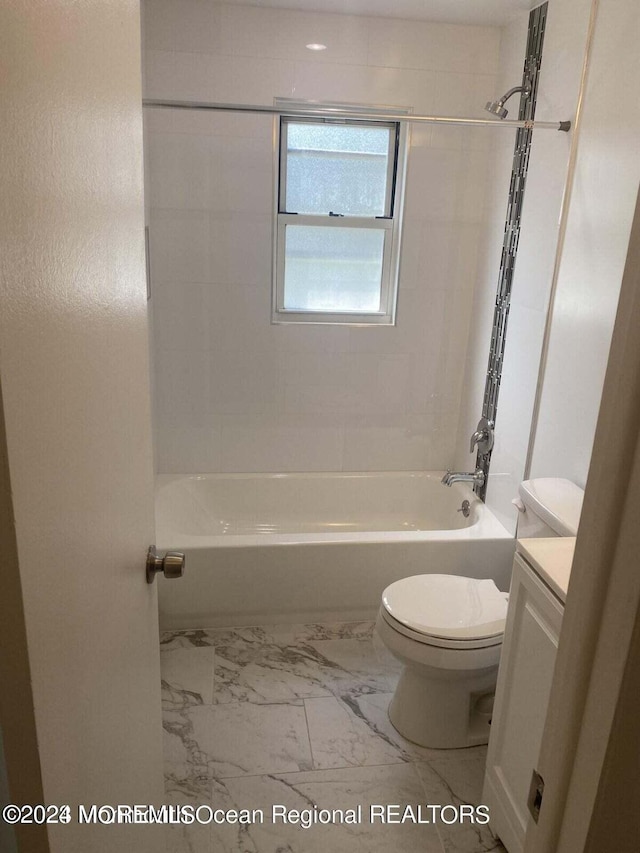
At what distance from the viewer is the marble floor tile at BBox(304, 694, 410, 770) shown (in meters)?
2.02

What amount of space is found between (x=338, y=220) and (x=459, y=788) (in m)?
2.31

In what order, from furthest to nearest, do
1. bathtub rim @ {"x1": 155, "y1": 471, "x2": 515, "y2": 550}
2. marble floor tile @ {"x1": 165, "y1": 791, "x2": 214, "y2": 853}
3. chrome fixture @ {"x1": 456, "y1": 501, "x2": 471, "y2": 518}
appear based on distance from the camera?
1. chrome fixture @ {"x1": 456, "y1": 501, "x2": 471, "y2": 518}
2. bathtub rim @ {"x1": 155, "y1": 471, "x2": 515, "y2": 550}
3. marble floor tile @ {"x1": 165, "y1": 791, "x2": 214, "y2": 853}

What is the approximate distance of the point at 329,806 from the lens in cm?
186

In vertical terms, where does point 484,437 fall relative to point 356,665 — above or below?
above

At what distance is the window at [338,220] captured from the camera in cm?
294

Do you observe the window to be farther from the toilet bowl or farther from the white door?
the white door

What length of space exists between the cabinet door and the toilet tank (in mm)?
299

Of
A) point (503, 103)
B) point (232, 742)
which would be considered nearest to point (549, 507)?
point (232, 742)

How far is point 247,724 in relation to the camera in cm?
215

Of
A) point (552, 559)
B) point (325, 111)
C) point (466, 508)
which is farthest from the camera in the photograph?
point (466, 508)

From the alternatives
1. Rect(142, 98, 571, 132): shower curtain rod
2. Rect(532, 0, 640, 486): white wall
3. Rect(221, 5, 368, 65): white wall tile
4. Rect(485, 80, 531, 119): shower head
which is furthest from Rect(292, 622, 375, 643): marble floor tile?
Rect(221, 5, 368, 65): white wall tile

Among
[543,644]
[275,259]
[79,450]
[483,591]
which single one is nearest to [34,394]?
[79,450]

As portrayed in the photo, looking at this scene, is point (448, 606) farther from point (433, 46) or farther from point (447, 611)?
point (433, 46)

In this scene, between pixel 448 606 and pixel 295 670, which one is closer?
pixel 448 606
